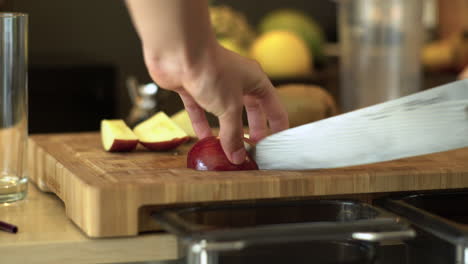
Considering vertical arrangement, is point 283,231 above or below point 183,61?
below

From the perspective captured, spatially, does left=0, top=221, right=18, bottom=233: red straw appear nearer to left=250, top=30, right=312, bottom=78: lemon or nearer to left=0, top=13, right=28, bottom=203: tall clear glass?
left=0, top=13, right=28, bottom=203: tall clear glass

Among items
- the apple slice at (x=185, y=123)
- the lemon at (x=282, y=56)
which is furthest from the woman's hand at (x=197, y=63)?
the lemon at (x=282, y=56)

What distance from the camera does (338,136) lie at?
38.1 inches

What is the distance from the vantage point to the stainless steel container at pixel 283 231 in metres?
0.79

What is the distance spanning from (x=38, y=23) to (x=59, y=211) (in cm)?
201

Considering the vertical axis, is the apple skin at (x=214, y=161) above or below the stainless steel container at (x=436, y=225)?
above

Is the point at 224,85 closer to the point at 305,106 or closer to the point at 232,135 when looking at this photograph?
the point at 232,135

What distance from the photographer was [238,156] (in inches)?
39.2

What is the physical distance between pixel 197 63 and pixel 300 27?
2.04 metres

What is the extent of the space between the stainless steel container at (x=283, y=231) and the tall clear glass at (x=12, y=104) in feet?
0.86

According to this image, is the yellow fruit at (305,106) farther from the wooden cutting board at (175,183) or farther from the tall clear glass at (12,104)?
the tall clear glass at (12,104)

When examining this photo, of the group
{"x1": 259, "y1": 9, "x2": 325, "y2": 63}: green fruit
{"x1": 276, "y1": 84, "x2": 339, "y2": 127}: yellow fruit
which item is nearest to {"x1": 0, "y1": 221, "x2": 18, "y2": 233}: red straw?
{"x1": 276, "y1": 84, "x2": 339, "y2": 127}: yellow fruit

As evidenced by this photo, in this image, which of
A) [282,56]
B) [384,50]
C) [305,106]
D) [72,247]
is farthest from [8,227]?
[282,56]

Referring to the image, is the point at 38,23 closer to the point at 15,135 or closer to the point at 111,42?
the point at 111,42
